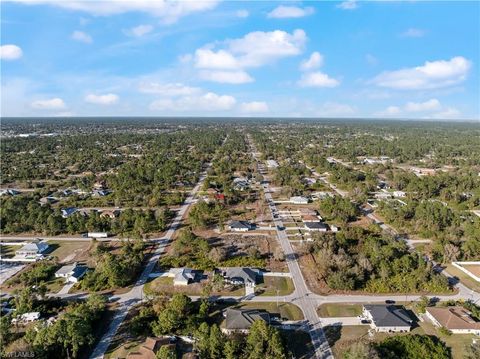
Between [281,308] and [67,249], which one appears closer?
[281,308]

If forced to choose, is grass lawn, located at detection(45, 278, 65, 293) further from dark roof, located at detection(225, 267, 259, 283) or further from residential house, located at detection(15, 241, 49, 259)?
dark roof, located at detection(225, 267, 259, 283)

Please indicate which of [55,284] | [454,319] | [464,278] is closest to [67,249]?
[55,284]

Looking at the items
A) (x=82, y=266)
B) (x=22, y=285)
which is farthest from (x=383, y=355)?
(x=22, y=285)

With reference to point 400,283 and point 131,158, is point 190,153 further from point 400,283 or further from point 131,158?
point 400,283

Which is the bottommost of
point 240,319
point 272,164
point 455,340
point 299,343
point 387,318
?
point 455,340

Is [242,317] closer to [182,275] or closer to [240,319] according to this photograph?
[240,319]

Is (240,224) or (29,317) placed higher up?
(240,224)

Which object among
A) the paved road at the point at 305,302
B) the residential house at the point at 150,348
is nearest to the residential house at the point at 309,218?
the paved road at the point at 305,302
